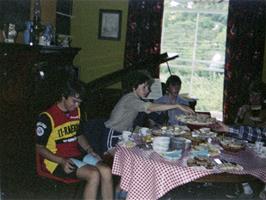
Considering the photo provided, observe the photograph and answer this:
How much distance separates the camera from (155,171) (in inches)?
86.0

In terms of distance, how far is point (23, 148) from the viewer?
2.97m

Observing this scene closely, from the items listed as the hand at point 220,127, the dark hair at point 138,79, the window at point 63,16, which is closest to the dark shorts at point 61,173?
the dark hair at point 138,79

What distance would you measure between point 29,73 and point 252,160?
1.71 meters

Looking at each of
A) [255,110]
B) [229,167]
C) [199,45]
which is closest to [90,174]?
[229,167]

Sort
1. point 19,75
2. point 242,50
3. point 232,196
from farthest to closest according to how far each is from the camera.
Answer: point 242,50 → point 232,196 → point 19,75

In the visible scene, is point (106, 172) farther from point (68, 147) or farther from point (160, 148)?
point (160, 148)

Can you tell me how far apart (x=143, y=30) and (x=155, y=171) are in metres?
3.34

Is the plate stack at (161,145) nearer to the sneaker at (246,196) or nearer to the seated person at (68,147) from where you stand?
the seated person at (68,147)

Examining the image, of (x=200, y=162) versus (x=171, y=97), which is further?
(x=171, y=97)

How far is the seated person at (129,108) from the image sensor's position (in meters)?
3.04

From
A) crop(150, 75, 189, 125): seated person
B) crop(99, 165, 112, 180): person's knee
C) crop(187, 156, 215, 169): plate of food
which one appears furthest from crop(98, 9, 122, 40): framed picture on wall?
crop(187, 156, 215, 169): plate of food

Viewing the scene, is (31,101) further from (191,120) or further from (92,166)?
(191,120)

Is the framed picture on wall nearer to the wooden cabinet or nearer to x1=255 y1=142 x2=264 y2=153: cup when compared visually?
the wooden cabinet

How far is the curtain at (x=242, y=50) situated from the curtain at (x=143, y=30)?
96 cm
